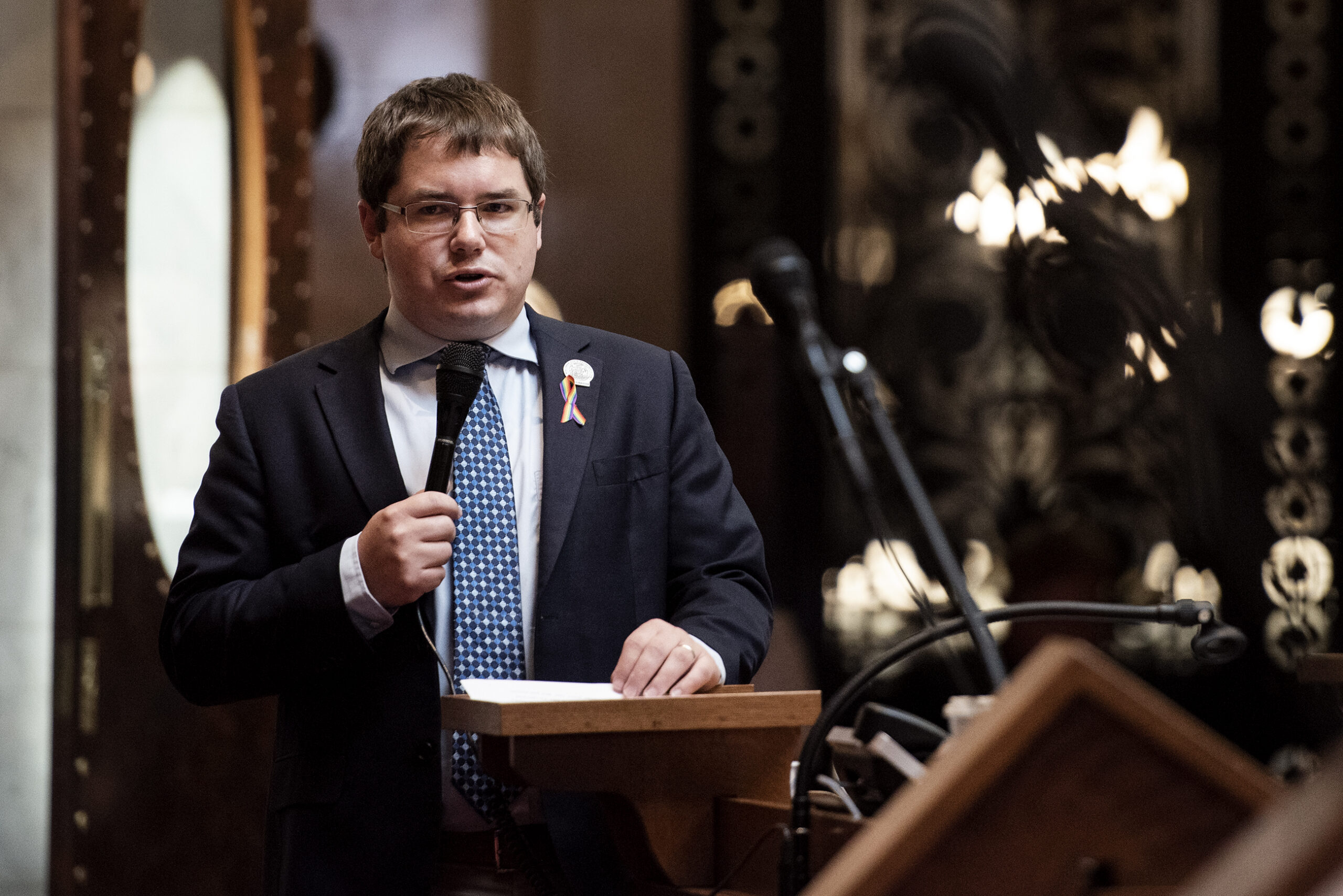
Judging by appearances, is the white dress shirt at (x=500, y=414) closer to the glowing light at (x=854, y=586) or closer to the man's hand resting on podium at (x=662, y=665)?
the man's hand resting on podium at (x=662, y=665)

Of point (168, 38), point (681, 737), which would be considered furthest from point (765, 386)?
point (681, 737)

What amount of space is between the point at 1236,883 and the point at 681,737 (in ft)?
3.08

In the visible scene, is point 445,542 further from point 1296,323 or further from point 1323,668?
point 1296,323

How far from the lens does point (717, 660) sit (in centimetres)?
154

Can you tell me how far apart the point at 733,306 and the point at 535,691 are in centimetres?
286

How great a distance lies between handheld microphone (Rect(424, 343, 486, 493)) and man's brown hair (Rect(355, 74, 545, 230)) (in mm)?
311

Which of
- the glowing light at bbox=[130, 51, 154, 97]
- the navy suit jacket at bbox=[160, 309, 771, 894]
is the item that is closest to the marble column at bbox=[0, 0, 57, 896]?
the glowing light at bbox=[130, 51, 154, 97]

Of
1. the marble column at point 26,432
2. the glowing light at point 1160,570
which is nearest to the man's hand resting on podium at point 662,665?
the marble column at point 26,432

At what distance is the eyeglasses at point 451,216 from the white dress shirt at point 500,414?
0.14m

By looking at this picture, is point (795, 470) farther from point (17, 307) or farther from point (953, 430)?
point (17, 307)

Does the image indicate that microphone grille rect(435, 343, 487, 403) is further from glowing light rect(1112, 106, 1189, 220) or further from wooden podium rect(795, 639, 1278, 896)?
glowing light rect(1112, 106, 1189, 220)

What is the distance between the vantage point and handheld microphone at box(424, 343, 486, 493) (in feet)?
4.89

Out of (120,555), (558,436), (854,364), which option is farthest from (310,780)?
(120,555)

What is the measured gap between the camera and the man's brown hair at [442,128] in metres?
1.77
